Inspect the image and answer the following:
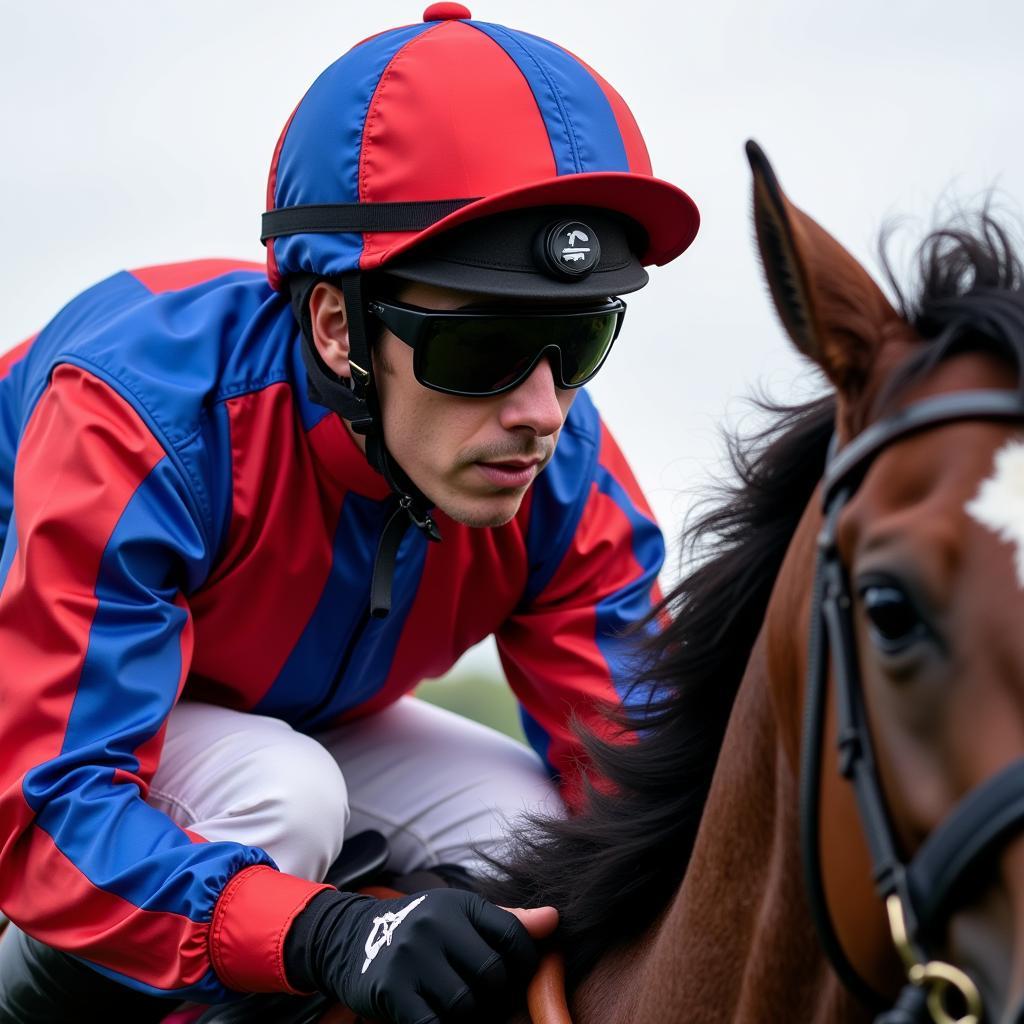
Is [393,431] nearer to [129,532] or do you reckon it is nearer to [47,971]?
[129,532]

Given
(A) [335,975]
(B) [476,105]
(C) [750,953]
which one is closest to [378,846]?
(A) [335,975]

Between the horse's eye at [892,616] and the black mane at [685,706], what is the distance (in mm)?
318

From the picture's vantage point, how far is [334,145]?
6.41ft

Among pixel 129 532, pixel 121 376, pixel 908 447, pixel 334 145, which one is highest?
pixel 334 145

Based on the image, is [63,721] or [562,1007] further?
[63,721]

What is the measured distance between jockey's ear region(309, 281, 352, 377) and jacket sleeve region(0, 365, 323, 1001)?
0.27m

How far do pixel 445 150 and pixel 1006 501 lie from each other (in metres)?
A: 1.10

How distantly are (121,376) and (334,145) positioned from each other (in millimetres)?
427

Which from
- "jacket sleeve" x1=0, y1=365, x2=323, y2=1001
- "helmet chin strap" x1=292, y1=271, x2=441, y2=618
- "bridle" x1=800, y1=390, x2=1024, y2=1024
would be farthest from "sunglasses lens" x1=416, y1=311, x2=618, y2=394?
"bridle" x1=800, y1=390, x2=1024, y2=1024

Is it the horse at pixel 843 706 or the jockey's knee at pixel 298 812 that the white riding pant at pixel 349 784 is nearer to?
the jockey's knee at pixel 298 812

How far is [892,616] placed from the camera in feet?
3.27

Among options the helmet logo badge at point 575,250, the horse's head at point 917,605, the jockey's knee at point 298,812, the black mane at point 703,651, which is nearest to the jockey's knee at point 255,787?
the jockey's knee at point 298,812

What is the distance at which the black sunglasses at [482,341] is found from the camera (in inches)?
73.0

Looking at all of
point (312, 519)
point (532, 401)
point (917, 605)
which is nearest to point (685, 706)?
point (917, 605)
